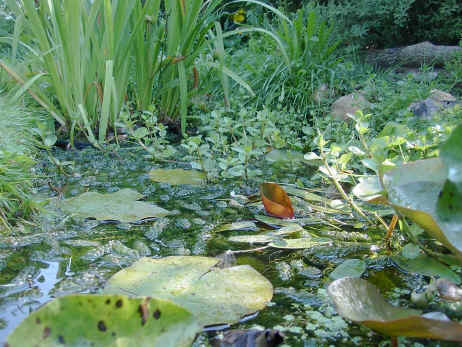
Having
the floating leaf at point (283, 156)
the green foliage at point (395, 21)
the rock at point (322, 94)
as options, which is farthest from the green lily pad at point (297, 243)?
the green foliage at point (395, 21)

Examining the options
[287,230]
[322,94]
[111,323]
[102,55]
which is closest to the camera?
[111,323]

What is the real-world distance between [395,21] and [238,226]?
400 centimetres

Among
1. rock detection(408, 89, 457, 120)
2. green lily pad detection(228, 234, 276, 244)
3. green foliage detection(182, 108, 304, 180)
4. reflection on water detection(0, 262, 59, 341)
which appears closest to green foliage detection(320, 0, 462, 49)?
rock detection(408, 89, 457, 120)

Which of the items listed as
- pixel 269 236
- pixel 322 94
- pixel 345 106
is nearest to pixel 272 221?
pixel 269 236

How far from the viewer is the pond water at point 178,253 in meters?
0.86

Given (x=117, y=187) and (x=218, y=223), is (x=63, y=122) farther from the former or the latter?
(x=218, y=223)

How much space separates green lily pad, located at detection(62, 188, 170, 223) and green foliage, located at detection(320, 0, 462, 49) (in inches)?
143

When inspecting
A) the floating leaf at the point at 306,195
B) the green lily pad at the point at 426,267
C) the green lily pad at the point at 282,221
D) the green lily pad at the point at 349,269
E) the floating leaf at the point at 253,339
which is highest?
the floating leaf at the point at 253,339

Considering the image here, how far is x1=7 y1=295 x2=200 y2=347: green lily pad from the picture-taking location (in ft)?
2.20

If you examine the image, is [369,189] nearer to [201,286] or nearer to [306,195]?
[201,286]

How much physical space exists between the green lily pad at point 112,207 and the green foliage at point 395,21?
3621mm

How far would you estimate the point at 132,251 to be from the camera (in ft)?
3.72

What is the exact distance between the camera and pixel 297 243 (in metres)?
1.18

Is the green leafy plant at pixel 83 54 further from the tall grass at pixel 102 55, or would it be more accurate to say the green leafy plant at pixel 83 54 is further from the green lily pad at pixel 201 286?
the green lily pad at pixel 201 286
